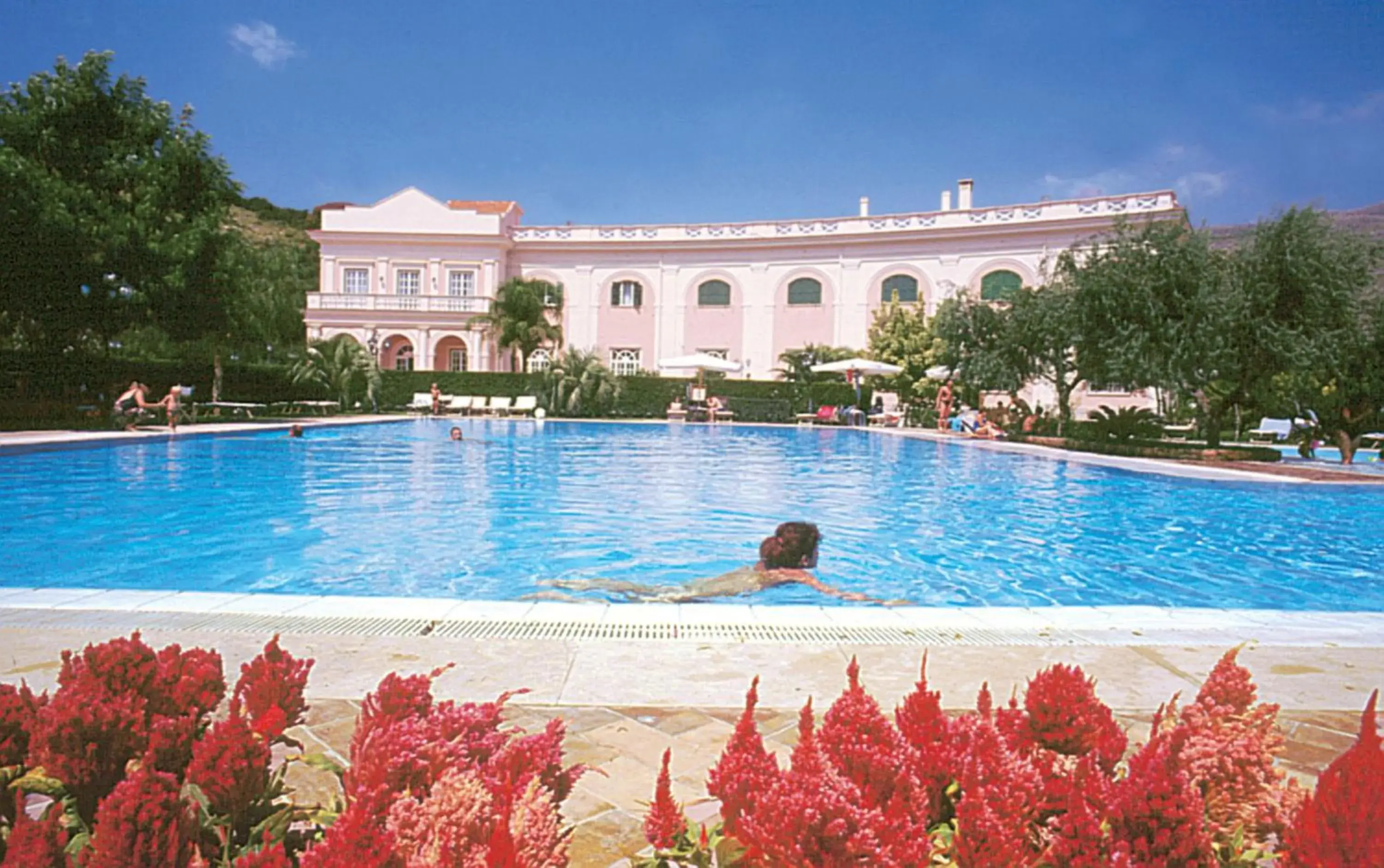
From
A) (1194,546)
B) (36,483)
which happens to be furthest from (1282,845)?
(36,483)

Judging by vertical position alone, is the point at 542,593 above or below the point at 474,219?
below

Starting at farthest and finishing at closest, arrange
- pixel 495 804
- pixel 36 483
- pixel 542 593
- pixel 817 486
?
pixel 817 486
pixel 36 483
pixel 542 593
pixel 495 804

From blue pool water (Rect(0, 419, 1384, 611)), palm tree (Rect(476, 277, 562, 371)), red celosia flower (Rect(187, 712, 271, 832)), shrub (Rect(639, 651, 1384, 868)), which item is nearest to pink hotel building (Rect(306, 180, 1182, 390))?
palm tree (Rect(476, 277, 562, 371))

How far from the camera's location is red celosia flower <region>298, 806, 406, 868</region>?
1.17 m

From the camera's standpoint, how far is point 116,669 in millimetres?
1822

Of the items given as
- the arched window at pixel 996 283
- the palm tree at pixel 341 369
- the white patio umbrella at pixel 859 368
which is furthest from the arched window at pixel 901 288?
the palm tree at pixel 341 369

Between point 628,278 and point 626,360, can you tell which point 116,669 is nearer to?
point 626,360

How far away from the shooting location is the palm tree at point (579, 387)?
105 ft

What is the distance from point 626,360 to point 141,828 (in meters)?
42.0

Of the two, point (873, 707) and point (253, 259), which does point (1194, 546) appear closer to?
point (873, 707)

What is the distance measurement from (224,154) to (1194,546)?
24476 millimetres

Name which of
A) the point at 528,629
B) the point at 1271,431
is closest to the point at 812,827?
the point at 528,629

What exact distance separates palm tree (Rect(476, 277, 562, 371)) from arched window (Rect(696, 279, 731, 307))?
770cm

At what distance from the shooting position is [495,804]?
1.39 m
